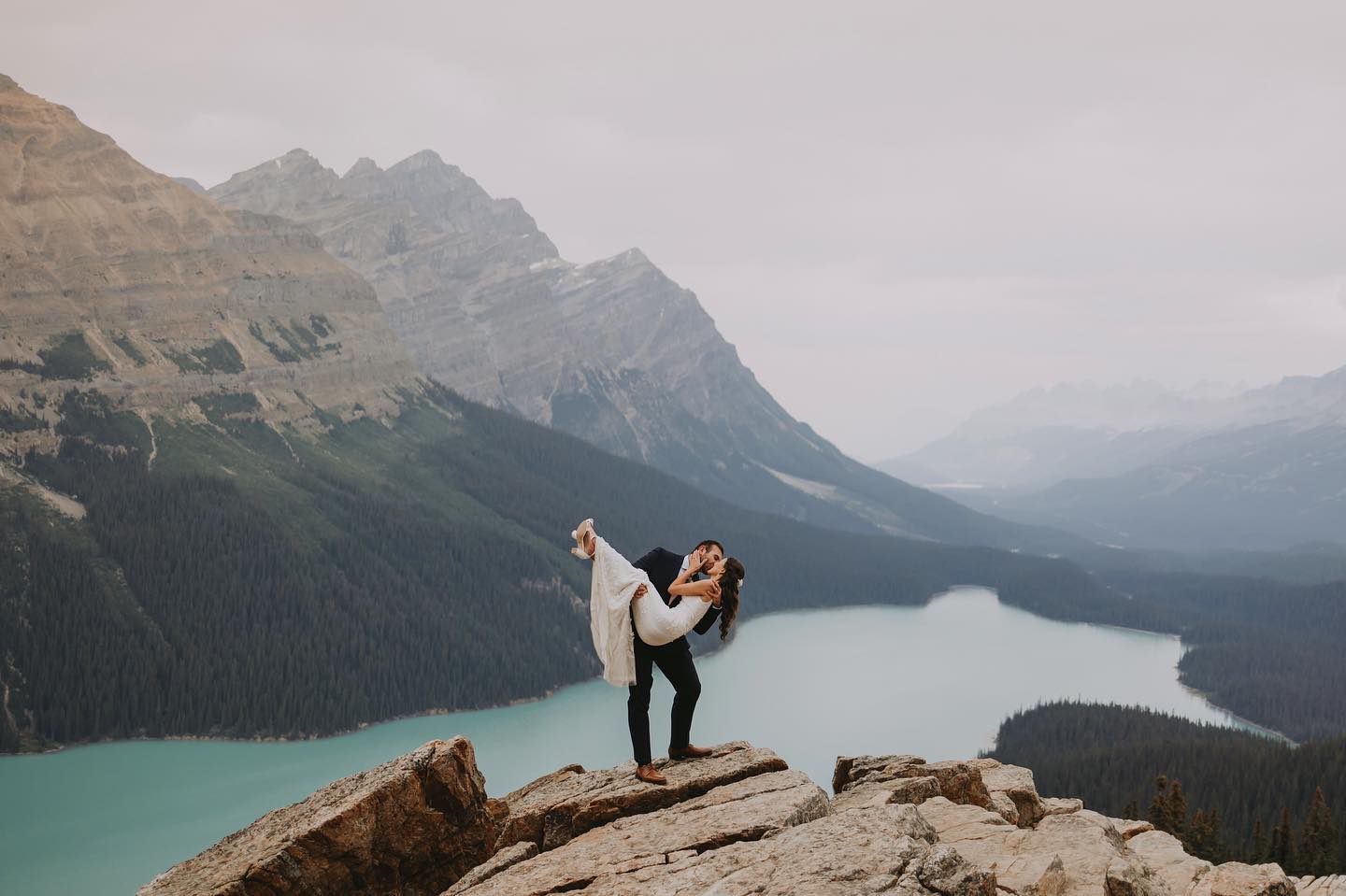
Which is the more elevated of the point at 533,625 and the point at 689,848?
the point at 689,848

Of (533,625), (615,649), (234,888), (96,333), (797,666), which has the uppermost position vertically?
(96,333)

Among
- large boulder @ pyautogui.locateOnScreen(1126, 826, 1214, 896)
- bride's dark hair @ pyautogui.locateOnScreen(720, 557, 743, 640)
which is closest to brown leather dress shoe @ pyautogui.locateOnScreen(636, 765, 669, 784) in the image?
bride's dark hair @ pyautogui.locateOnScreen(720, 557, 743, 640)

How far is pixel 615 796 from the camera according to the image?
49.3 feet

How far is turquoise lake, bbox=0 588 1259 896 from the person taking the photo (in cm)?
7956

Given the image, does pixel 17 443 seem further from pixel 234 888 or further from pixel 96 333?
pixel 234 888

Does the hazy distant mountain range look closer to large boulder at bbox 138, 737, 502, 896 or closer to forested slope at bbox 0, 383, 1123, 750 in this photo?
forested slope at bbox 0, 383, 1123, 750

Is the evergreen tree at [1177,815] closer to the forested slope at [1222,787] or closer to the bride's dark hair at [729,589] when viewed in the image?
the forested slope at [1222,787]

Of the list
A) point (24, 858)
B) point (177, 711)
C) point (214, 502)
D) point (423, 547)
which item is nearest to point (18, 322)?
point (214, 502)

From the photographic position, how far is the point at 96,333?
598 ft

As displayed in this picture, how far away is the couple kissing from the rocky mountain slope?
128cm

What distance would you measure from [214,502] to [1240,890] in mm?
157945

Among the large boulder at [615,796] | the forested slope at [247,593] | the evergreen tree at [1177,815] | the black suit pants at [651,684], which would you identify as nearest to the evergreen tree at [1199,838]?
the evergreen tree at [1177,815]

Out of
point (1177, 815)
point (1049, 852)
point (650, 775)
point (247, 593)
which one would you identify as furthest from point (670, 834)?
point (247, 593)

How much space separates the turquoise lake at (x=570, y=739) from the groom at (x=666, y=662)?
7007 cm
